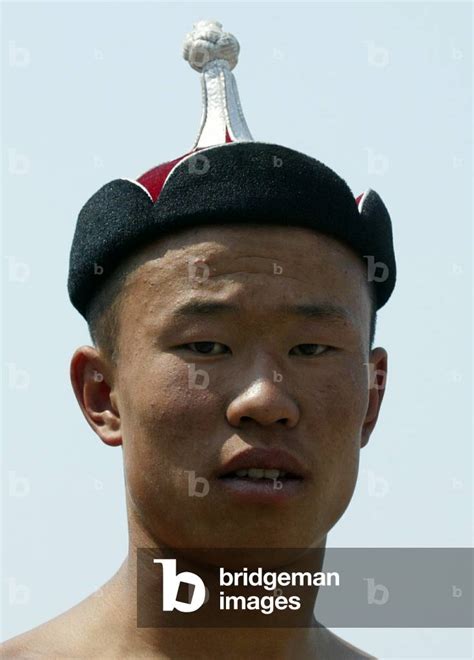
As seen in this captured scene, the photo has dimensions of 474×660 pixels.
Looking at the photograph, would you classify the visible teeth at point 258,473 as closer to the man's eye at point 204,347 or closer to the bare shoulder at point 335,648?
the man's eye at point 204,347

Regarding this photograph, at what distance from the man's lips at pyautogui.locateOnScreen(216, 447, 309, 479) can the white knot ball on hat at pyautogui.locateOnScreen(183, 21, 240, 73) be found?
2.37 metres

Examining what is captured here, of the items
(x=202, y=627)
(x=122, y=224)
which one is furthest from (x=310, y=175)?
(x=202, y=627)

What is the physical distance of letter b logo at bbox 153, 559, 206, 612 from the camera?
5980 millimetres

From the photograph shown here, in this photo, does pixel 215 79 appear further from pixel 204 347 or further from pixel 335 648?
pixel 335 648

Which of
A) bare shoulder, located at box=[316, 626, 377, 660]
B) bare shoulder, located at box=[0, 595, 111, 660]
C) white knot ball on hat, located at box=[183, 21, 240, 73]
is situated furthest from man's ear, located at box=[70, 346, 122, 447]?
white knot ball on hat, located at box=[183, 21, 240, 73]

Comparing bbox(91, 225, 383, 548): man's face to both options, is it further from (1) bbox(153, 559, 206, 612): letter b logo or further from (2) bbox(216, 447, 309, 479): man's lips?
(1) bbox(153, 559, 206, 612): letter b logo

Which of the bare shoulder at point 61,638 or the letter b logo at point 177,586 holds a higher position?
the letter b logo at point 177,586

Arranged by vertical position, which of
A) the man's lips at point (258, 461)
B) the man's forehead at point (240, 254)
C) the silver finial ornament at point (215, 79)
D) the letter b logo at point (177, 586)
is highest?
the silver finial ornament at point (215, 79)

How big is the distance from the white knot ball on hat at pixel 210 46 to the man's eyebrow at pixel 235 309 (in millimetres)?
1714

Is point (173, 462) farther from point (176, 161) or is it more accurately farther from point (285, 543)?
point (176, 161)

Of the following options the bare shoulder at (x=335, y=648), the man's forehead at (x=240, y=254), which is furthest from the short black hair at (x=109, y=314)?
the bare shoulder at (x=335, y=648)

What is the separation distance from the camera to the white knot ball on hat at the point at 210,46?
22.8ft

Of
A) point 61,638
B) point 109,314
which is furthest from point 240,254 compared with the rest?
point 61,638

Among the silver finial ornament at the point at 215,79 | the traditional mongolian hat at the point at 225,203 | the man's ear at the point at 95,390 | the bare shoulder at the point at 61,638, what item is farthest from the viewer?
the silver finial ornament at the point at 215,79
